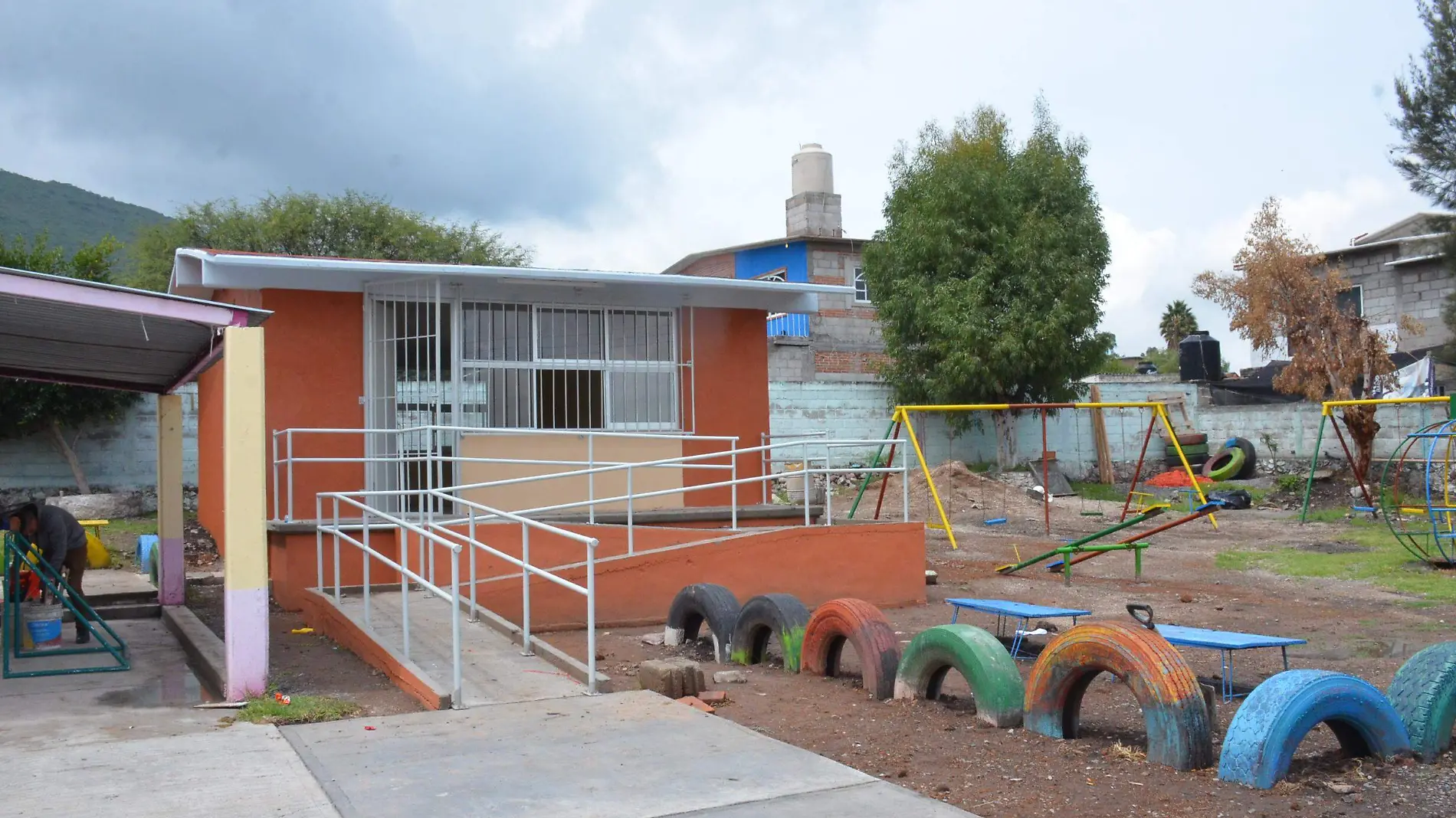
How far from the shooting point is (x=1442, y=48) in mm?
27453

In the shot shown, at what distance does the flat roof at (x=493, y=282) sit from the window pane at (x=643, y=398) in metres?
0.86

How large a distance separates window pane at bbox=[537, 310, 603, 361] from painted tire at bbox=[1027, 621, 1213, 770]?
27.0ft

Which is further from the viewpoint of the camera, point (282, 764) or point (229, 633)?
point (229, 633)

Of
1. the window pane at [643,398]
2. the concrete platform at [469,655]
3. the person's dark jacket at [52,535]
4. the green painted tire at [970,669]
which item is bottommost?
the concrete platform at [469,655]

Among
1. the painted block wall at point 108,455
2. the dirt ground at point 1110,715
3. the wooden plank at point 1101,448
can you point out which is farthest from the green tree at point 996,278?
the painted block wall at point 108,455

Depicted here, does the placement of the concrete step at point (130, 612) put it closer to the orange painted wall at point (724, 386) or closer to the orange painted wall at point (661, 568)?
the orange painted wall at point (661, 568)

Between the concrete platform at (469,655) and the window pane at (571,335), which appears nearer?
the concrete platform at (469,655)

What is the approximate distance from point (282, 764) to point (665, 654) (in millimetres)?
4095

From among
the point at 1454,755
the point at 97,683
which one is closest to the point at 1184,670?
the point at 1454,755

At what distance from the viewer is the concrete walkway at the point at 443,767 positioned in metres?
5.11

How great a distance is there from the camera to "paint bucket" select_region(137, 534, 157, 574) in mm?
14023

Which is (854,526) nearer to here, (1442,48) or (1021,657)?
(1021,657)

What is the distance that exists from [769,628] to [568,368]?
5605mm

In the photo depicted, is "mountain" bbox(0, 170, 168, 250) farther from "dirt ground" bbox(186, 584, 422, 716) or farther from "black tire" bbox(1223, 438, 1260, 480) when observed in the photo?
"dirt ground" bbox(186, 584, 422, 716)
